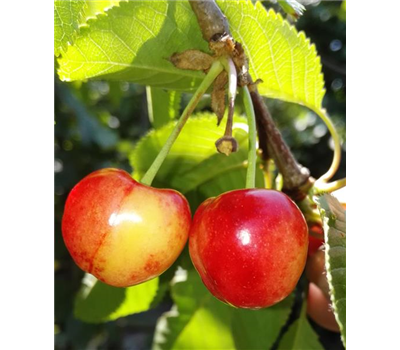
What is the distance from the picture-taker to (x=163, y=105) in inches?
44.1

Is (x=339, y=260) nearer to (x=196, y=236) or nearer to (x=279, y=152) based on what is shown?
(x=196, y=236)

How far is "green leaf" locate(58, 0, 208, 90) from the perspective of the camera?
31.7 inches

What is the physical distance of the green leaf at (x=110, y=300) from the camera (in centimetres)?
113

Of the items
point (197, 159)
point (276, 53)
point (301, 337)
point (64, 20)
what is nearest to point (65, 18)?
Answer: point (64, 20)

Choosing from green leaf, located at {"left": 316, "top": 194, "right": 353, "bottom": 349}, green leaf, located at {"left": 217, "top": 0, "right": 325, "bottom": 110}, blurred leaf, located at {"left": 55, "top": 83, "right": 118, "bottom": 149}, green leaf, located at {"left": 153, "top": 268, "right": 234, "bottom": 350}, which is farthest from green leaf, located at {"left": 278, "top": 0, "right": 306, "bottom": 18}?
blurred leaf, located at {"left": 55, "top": 83, "right": 118, "bottom": 149}

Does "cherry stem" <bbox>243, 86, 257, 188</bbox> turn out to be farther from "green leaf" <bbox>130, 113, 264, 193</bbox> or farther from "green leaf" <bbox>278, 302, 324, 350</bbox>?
"green leaf" <bbox>278, 302, 324, 350</bbox>

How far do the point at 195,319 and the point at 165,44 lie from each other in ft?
1.92

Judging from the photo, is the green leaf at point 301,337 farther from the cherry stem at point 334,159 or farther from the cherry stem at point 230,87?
the cherry stem at point 230,87

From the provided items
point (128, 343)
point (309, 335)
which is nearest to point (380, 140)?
point (309, 335)

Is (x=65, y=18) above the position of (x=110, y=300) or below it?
above

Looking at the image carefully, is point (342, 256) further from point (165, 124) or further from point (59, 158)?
point (59, 158)

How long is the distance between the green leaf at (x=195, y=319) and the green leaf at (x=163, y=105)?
313mm

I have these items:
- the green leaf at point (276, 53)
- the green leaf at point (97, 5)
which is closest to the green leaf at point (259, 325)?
the green leaf at point (276, 53)

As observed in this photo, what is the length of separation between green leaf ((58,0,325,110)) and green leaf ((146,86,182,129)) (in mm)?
157
